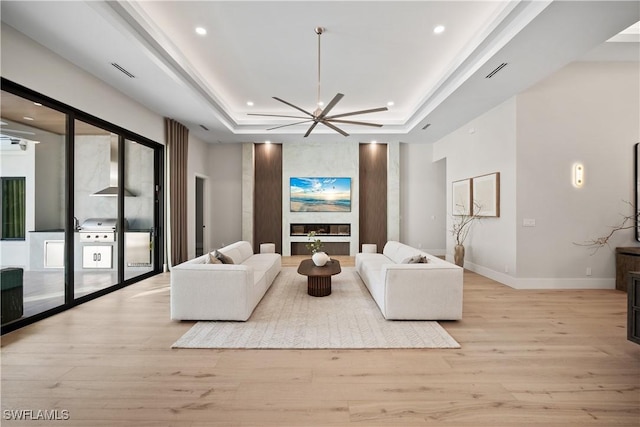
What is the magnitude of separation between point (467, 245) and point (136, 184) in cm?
654

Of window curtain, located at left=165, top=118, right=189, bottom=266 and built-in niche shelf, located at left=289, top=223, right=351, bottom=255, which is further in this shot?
built-in niche shelf, located at left=289, top=223, right=351, bottom=255

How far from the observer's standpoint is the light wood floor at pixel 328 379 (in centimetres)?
171

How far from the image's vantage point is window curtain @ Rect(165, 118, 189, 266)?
570cm

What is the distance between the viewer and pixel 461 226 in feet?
19.9

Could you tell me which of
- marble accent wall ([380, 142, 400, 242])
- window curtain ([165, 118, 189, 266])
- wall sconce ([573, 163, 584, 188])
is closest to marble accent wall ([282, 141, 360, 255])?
marble accent wall ([380, 142, 400, 242])

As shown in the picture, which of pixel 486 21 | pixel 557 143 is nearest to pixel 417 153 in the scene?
pixel 557 143

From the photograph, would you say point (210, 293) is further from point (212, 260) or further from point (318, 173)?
point (318, 173)

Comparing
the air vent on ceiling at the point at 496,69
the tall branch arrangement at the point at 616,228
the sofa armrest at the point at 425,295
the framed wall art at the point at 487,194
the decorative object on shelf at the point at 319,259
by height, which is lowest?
the sofa armrest at the point at 425,295

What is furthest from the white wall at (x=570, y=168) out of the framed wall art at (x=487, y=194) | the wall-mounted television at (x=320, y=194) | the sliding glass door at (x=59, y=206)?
the sliding glass door at (x=59, y=206)

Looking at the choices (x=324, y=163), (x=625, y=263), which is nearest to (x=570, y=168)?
(x=625, y=263)

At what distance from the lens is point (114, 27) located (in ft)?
9.24

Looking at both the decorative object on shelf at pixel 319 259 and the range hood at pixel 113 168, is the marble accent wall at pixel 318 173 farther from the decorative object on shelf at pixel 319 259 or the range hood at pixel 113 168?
the decorative object on shelf at pixel 319 259

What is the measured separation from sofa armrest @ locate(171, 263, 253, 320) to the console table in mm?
5460

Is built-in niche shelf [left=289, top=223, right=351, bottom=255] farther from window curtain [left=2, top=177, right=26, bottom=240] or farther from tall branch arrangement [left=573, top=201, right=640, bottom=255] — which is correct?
window curtain [left=2, top=177, right=26, bottom=240]
